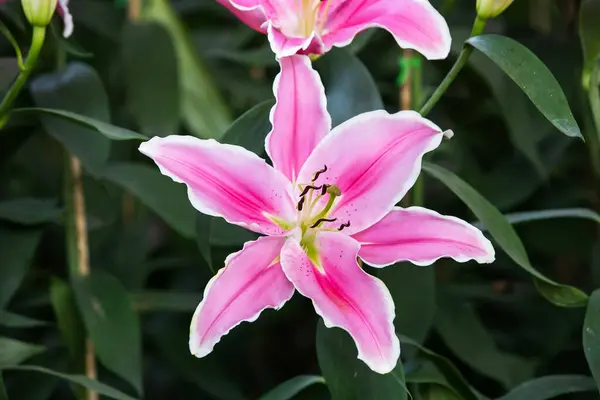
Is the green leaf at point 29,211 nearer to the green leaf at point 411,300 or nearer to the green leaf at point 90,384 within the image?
the green leaf at point 90,384

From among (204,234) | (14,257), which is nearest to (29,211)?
(14,257)

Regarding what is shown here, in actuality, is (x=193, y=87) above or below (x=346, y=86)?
below

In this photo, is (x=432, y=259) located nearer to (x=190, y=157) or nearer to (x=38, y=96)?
(x=190, y=157)

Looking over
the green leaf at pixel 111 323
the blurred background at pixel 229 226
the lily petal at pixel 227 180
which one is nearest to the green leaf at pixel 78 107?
the blurred background at pixel 229 226

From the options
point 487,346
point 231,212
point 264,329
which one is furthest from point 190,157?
point 264,329

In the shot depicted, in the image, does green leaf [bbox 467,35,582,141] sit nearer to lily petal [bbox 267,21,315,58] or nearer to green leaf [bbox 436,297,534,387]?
lily petal [bbox 267,21,315,58]

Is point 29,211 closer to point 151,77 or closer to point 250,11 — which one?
point 151,77
